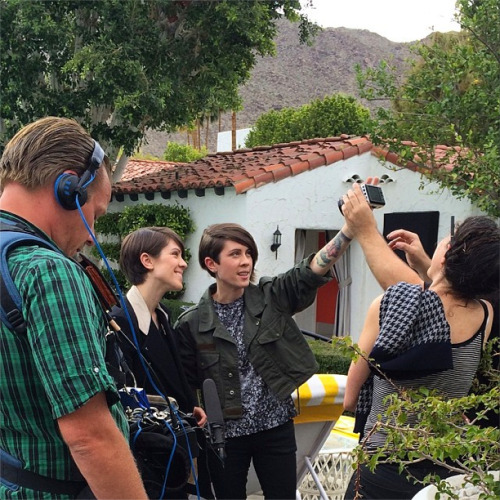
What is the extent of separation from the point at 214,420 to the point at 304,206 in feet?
37.7

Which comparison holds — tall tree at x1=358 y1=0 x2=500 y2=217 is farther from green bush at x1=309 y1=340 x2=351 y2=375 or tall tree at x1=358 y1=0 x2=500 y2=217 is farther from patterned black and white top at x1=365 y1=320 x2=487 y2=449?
patterned black and white top at x1=365 y1=320 x2=487 y2=449

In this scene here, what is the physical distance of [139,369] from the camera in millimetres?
2836

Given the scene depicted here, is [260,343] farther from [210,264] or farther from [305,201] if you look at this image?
[305,201]

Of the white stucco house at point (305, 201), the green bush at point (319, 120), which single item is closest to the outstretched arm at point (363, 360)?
the white stucco house at point (305, 201)

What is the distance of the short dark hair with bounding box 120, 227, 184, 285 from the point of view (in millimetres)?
3346

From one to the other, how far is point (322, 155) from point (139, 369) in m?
11.0

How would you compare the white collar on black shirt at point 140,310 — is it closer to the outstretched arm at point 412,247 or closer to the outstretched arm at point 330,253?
the outstretched arm at point 330,253

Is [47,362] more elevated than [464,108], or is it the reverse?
[464,108]

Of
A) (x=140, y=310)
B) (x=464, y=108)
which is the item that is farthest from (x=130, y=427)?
(x=464, y=108)

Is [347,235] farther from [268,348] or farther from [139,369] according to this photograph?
[139,369]

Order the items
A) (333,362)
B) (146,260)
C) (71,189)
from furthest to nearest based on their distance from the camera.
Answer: (333,362) < (146,260) < (71,189)

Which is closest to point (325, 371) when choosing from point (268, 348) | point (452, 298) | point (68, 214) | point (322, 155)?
point (322, 155)

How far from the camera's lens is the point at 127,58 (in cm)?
1424

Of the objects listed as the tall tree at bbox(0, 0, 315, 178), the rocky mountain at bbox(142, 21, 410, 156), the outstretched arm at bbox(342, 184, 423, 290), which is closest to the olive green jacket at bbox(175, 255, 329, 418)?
the outstretched arm at bbox(342, 184, 423, 290)
